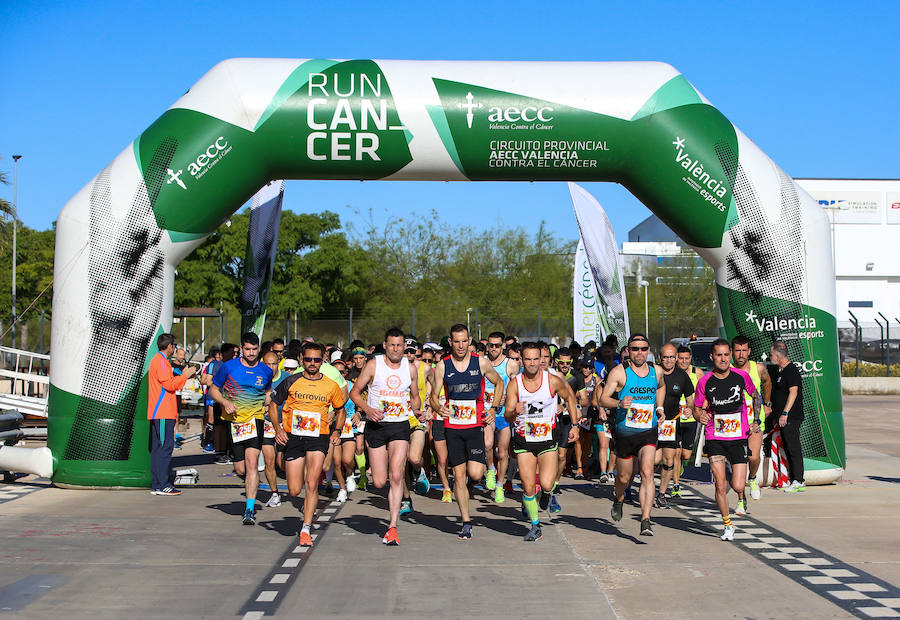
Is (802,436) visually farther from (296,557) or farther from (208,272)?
(208,272)

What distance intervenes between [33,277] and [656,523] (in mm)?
44791

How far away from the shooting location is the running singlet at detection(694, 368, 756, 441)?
9898mm

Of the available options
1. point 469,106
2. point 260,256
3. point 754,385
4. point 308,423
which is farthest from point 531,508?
point 260,256

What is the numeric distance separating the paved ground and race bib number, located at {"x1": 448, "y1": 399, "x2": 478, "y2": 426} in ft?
3.53

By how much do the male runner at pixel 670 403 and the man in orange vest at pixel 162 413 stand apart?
5699mm

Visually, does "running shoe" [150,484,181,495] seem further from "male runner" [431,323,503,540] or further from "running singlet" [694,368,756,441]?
"running singlet" [694,368,756,441]

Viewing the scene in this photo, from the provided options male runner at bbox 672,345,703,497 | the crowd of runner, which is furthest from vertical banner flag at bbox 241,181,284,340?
male runner at bbox 672,345,703,497

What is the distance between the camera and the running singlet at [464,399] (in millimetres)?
9883

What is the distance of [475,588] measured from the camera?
741 cm

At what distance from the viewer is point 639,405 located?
32.1 feet

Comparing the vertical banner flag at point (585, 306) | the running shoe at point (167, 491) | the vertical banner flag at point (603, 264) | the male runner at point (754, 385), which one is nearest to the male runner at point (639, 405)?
the male runner at point (754, 385)

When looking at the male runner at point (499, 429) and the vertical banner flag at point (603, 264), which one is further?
the vertical banner flag at point (603, 264)

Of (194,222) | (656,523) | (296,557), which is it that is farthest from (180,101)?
(656,523)

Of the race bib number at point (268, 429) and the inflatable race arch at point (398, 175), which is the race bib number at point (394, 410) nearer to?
the race bib number at point (268, 429)
